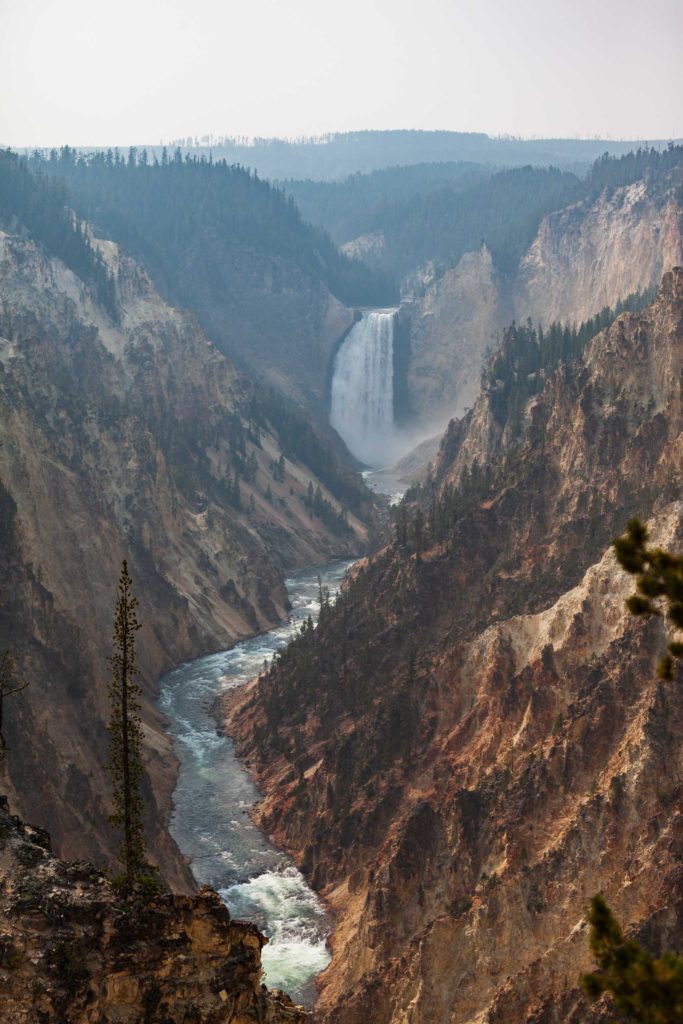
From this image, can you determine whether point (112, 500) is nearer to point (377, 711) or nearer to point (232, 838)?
point (377, 711)

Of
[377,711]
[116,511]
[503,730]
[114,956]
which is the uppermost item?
[114,956]

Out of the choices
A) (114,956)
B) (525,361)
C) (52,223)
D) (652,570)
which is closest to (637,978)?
(652,570)

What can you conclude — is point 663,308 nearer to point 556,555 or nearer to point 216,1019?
point 556,555

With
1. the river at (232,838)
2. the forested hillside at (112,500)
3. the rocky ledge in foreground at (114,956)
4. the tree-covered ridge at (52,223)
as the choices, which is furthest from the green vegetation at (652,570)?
the tree-covered ridge at (52,223)

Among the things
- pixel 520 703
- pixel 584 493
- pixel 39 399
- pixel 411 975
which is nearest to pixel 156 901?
pixel 411 975

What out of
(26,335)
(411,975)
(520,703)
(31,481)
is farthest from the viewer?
(26,335)

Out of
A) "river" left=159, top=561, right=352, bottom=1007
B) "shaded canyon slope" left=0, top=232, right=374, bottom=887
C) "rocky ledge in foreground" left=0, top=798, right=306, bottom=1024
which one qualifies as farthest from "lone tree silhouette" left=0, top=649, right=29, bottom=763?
"river" left=159, top=561, right=352, bottom=1007
